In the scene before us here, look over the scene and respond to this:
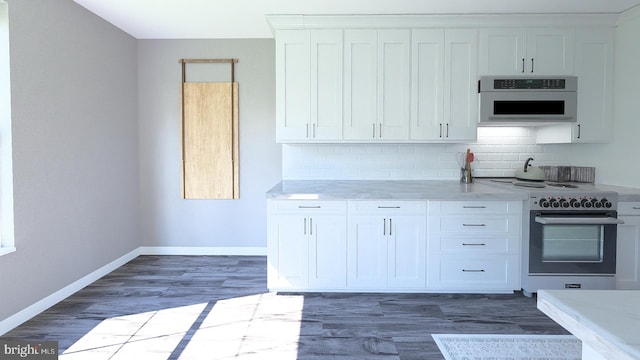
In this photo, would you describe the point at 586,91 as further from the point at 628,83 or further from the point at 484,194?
the point at 484,194

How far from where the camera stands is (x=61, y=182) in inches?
134

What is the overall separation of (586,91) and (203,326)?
4.08 metres

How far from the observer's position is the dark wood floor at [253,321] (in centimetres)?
258

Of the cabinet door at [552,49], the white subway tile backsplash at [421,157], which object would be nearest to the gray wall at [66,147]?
the white subway tile backsplash at [421,157]

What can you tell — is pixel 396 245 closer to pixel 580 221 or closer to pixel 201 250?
pixel 580 221

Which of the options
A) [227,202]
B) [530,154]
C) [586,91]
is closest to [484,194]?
[530,154]

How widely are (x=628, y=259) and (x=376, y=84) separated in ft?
8.93

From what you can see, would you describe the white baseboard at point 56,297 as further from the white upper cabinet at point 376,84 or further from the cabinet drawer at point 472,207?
the cabinet drawer at point 472,207

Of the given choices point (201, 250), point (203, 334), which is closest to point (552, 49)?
point (203, 334)

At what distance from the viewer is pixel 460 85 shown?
3902 millimetres

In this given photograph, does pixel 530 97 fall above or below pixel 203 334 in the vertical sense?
above

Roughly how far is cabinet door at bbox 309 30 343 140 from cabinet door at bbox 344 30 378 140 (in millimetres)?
71

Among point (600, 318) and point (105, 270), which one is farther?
point (105, 270)

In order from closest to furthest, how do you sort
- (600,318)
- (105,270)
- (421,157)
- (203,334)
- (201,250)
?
1. (600,318)
2. (203,334)
3. (105,270)
4. (421,157)
5. (201,250)
